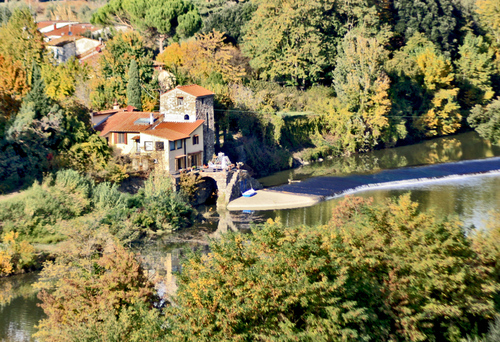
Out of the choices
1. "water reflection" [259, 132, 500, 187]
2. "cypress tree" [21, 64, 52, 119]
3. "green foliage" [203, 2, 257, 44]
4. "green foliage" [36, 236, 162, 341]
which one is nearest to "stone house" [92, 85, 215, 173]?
"cypress tree" [21, 64, 52, 119]

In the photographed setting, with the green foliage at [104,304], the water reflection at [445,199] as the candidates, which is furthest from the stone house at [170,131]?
the green foliage at [104,304]

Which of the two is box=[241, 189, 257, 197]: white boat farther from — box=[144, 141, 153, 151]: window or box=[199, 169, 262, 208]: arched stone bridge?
box=[144, 141, 153, 151]: window

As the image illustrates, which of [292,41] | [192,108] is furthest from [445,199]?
[292,41]

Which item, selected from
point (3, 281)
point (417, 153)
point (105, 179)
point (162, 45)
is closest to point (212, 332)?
point (3, 281)

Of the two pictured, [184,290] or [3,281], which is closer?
[184,290]

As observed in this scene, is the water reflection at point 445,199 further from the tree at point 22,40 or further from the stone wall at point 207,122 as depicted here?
the tree at point 22,40

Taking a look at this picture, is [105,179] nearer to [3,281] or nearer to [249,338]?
[3,281]
